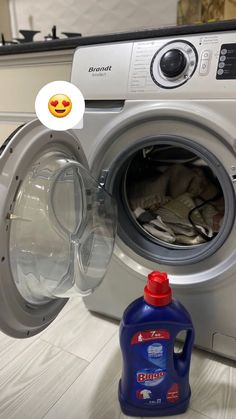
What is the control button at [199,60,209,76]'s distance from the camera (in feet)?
2.57

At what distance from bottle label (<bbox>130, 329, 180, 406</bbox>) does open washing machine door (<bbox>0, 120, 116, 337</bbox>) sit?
209mm

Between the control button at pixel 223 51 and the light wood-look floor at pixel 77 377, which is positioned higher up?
the control button at pixel 223 51

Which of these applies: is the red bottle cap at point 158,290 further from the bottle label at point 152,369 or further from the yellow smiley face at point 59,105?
the yellow smiley face at point 59,105

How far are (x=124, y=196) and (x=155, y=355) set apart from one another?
1.59 feet

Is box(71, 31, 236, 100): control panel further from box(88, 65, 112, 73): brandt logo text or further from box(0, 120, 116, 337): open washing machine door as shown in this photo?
box(0, 120, 116, 337): open washing machine door

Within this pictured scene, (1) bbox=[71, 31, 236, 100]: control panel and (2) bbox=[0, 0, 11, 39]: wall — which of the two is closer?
(1) bbox=[71, 31, 236, 100]: control panel

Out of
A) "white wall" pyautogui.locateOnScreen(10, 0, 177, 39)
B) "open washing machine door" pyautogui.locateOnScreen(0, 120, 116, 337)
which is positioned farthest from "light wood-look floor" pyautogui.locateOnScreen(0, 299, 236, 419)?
"white wall" pyautogui.locateOnScreen(10, 0, 177, 39)

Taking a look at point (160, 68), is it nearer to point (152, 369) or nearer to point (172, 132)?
point (172, 132)

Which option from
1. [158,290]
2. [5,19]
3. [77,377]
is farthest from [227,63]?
[5,19]

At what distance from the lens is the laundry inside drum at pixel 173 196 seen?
1047 mm

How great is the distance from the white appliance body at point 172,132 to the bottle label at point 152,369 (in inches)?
7.2

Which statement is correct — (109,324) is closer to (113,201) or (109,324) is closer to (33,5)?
(113,201)

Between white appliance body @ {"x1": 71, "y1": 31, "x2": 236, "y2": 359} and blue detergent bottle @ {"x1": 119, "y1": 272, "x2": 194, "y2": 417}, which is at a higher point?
white appliance body @ {"x1": 71, "y1": 31, "x2": 236, "y2": 359}

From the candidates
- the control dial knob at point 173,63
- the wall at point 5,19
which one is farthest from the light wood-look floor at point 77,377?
the wall at point 5,19
